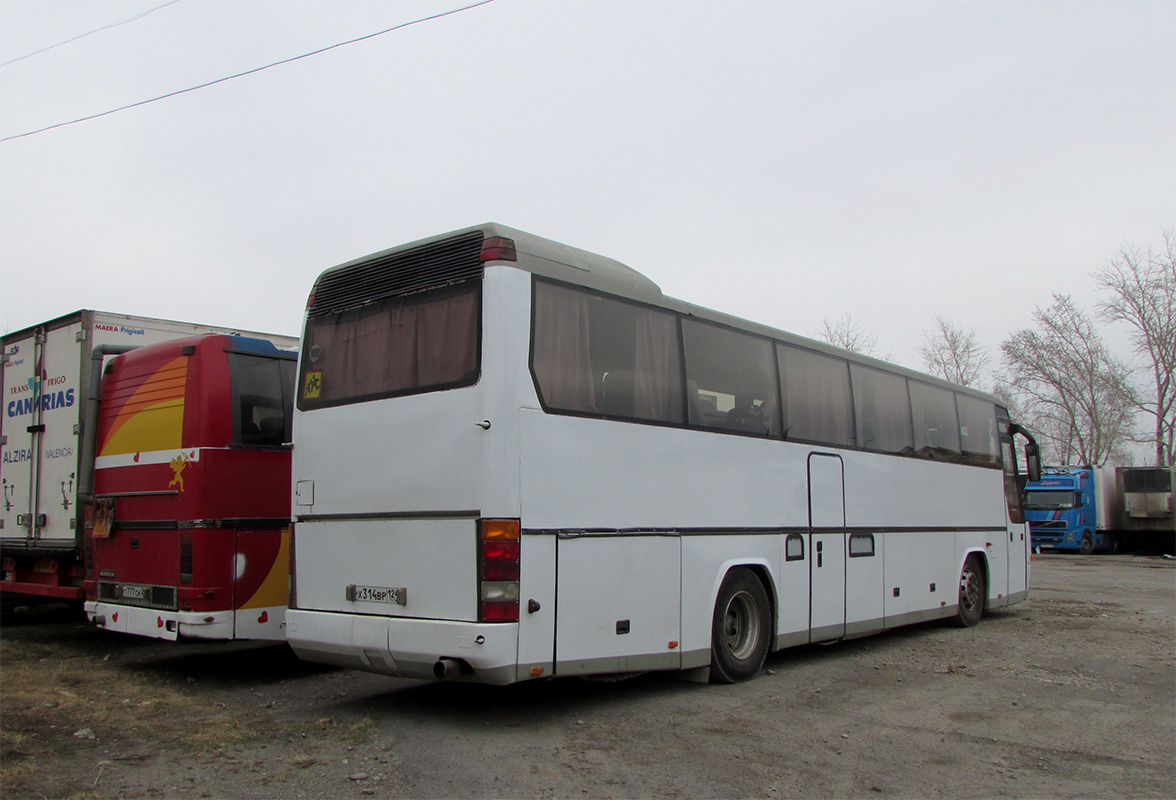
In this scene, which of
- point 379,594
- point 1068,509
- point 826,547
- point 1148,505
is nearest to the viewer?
point 379,594

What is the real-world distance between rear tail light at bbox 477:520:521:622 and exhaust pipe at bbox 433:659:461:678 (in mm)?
354

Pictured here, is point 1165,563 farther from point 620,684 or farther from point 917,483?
point 620,684

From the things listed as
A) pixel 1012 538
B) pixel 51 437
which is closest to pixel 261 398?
pixel 51 437

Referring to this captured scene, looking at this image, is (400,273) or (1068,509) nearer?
(400,273)

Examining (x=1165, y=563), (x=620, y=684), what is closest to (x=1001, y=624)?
(x=620, y=684)

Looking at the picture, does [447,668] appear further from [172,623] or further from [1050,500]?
[1050,500]

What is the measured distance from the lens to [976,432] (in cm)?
1316

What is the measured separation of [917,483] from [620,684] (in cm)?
529

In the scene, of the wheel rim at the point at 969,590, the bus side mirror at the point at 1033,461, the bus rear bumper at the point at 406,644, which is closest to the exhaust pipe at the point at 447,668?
the bus rear bumper at the point at 406,644

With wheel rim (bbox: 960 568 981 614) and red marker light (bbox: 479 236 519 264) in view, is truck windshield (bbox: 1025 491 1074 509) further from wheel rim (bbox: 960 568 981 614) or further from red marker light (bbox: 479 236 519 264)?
red marker light (bbox: 479 236 519 264)

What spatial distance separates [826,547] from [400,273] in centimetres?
529

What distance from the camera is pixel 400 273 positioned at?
7062 millimetres

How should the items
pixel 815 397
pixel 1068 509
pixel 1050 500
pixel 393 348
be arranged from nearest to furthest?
pixel 393 348 < pixel 815 397 < pixel 1068 509 < pixel 1050 500

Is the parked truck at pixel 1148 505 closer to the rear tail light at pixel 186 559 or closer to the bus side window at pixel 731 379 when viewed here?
the bus side window at pixel 731 379
